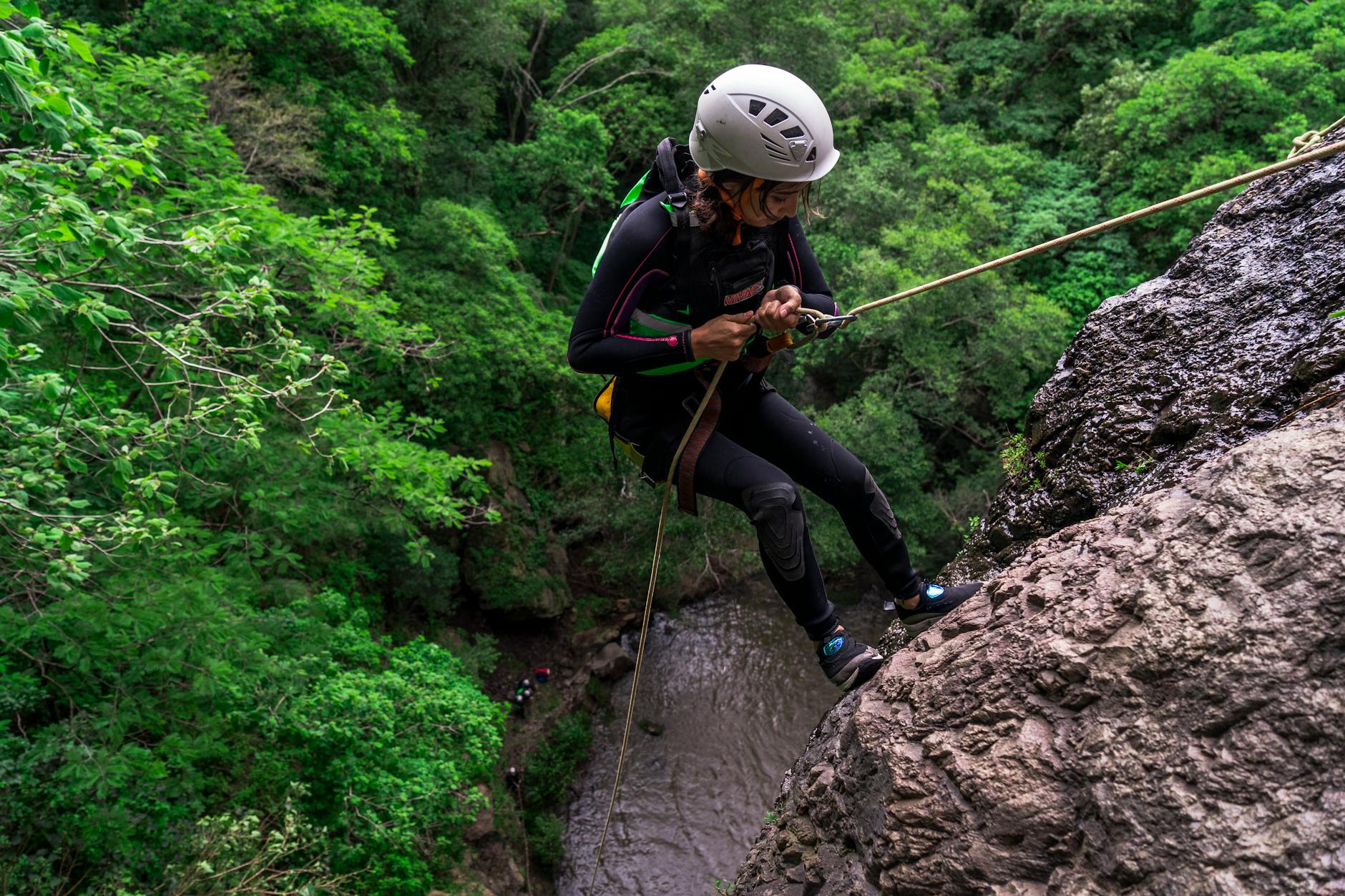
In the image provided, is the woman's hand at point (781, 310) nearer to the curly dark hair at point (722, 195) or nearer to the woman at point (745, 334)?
the woman at point (745, 334)

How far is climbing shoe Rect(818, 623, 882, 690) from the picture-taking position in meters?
2.53

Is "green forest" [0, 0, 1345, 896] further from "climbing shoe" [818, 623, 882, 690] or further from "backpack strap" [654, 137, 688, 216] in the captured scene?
"climbing shoe" [818, 623, 882, 690]

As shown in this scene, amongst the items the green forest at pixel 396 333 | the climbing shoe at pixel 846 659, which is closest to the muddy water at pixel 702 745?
the green forest at pixel 396 333

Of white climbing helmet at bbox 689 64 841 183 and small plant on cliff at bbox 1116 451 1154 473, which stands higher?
white climbing helmet at bbox 689 64 841 183

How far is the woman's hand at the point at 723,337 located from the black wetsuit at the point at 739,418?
0.10ft

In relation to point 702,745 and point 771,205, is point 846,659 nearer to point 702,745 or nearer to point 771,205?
point 771,205

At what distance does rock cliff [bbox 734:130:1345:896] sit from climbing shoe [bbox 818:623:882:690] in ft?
0.37

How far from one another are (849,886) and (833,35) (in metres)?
15.1

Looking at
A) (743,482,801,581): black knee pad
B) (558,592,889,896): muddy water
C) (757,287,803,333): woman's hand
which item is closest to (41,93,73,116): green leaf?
(757,287,803,333): woman's hand

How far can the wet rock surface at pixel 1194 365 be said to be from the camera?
207 centimetres

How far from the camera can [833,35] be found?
14.2 meters

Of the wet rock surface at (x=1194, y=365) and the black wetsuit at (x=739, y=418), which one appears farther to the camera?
the black wetsuit at (x=739, y=418)

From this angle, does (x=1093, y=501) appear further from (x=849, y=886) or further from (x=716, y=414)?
(x=849, y=886)

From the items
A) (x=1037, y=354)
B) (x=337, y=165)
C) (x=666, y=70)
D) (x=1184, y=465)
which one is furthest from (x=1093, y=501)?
(x=666, y=70)
